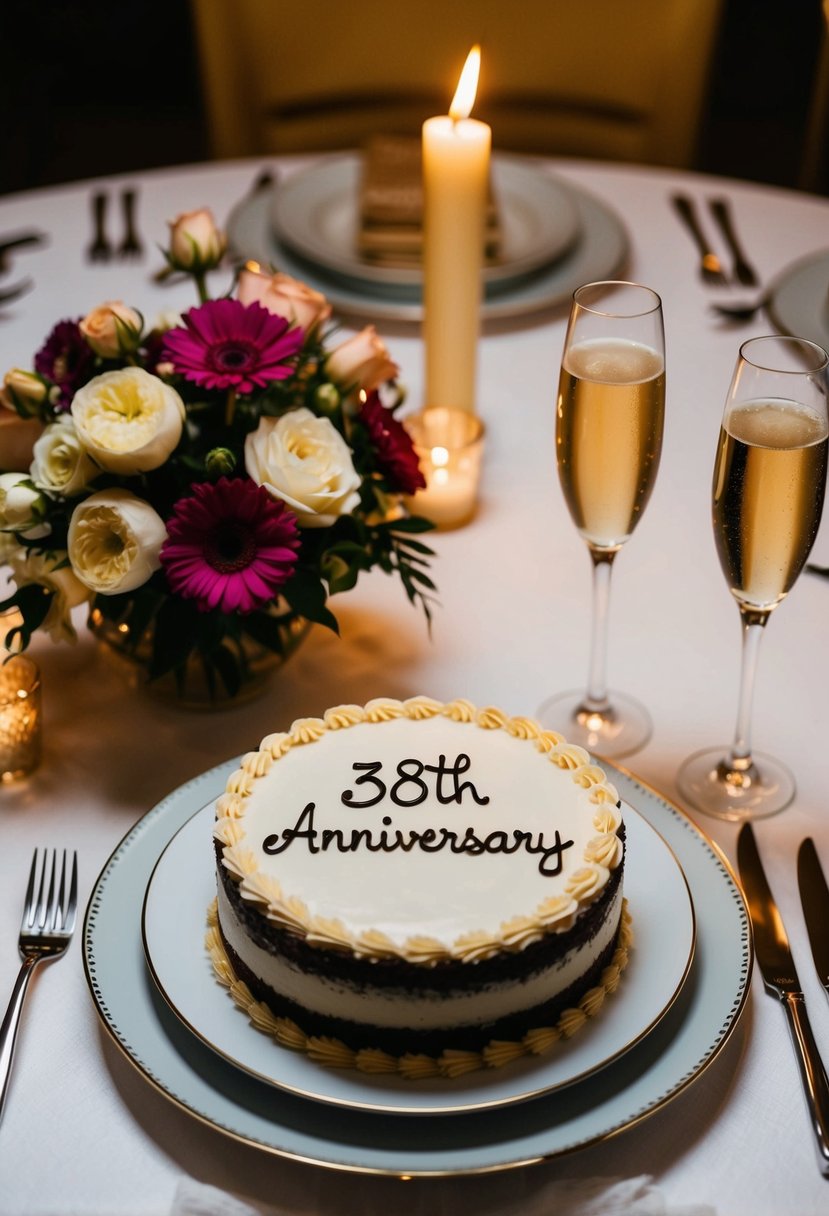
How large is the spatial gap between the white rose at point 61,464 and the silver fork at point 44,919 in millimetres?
271

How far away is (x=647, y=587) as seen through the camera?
1.27 m

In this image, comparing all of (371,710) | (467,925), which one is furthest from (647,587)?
(467,925)

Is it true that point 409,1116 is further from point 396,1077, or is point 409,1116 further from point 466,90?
point 466,90

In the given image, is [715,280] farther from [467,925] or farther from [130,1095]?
[130,1095]

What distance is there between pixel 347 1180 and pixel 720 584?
712mm

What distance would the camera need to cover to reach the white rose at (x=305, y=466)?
0.98 meters

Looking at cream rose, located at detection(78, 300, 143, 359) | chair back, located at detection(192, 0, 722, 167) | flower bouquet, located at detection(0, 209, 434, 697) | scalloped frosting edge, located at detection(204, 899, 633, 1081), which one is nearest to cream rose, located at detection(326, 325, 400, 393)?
flower bouquet, located at detection(0, 209, 434, 697)

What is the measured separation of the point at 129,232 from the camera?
1.80m

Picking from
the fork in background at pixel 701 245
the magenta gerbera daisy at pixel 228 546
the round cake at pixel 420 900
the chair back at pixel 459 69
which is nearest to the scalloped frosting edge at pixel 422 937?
the round cake at pixel 420 900

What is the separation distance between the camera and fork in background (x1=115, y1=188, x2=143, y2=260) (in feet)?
5.79

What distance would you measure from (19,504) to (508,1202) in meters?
0.60

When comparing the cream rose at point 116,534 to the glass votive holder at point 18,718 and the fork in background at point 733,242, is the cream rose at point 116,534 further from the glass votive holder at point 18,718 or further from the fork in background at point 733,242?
the fork in background at point 733,242

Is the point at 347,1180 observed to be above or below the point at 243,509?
below

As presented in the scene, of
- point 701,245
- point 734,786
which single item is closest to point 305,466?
point 734,786
